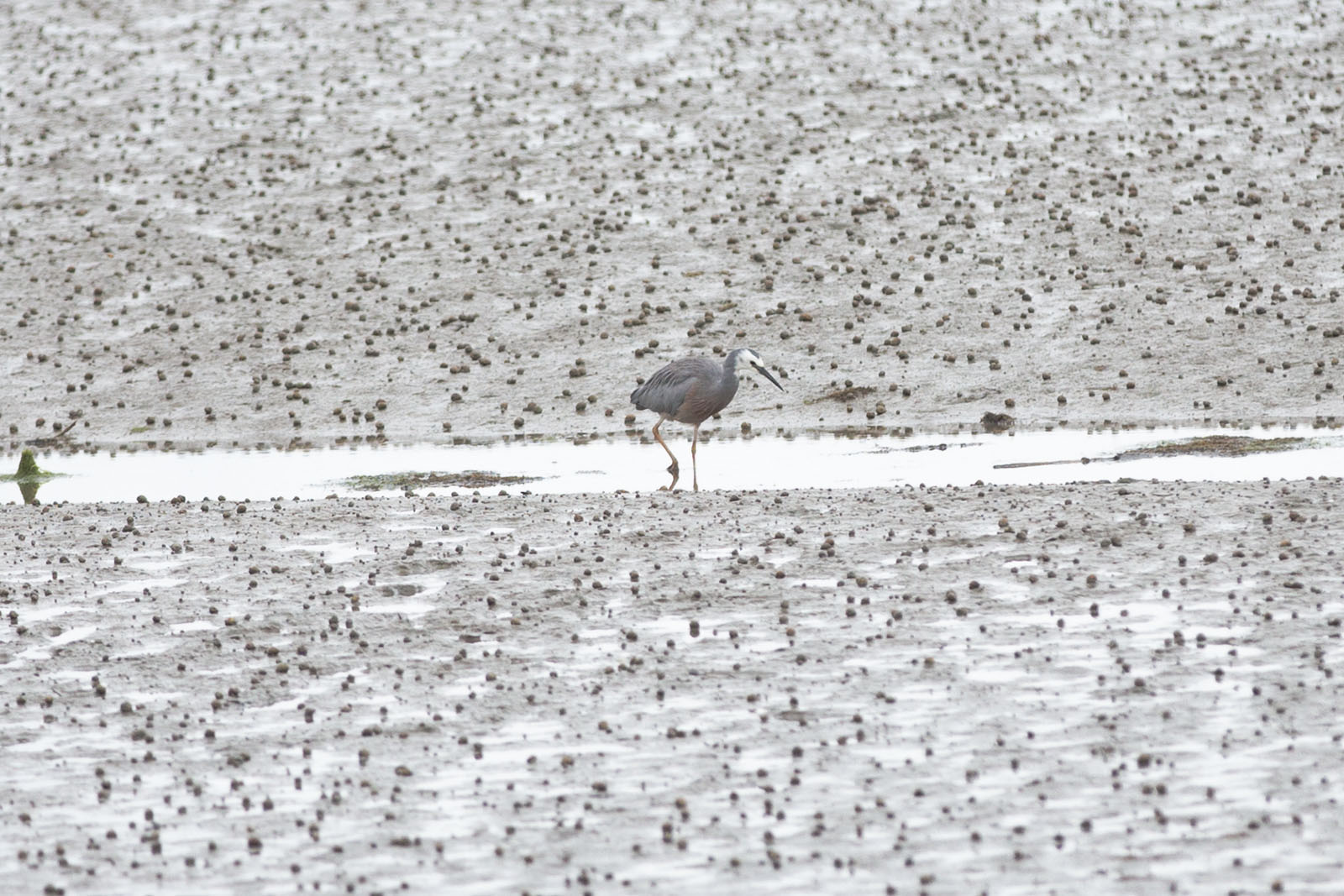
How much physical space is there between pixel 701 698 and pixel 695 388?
10409 mm

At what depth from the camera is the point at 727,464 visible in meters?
23.4

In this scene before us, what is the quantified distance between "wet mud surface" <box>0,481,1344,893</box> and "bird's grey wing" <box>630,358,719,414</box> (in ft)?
14.3

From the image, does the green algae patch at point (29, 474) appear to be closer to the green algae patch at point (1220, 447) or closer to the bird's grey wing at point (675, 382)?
the bird's grey wing at point (675, 382)

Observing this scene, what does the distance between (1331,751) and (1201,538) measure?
5184 mm

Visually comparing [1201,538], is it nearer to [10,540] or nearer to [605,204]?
[10,540]

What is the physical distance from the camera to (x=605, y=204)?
3791 centimetres

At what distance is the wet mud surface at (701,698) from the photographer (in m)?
10.5

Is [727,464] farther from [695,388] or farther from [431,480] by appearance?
[431,480]

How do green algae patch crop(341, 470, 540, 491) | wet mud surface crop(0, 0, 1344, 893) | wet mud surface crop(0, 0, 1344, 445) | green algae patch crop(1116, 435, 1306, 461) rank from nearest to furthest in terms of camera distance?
wet mud surface crop(0, 0, 1344, 893)
green algae patch crop(1116, 435, 1306, 461)
green algae patch crop(341, 470, 540, 491)
wet mud surface crop(0, 0, 1344, 445)

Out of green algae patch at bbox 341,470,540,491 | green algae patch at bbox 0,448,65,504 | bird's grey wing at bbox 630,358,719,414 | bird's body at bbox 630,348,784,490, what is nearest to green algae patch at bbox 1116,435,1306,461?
bird's body at bbox 630,348,784,490

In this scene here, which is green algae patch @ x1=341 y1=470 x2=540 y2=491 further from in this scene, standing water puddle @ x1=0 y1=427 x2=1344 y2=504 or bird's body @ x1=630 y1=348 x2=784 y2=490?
bird's body @ x1=630 y1=348 x2=784 y2=490

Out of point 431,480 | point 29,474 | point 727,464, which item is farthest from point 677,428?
point 29,474

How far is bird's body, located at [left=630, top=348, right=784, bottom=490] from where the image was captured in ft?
76.5

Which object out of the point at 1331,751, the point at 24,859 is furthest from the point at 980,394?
the point at 24,859
